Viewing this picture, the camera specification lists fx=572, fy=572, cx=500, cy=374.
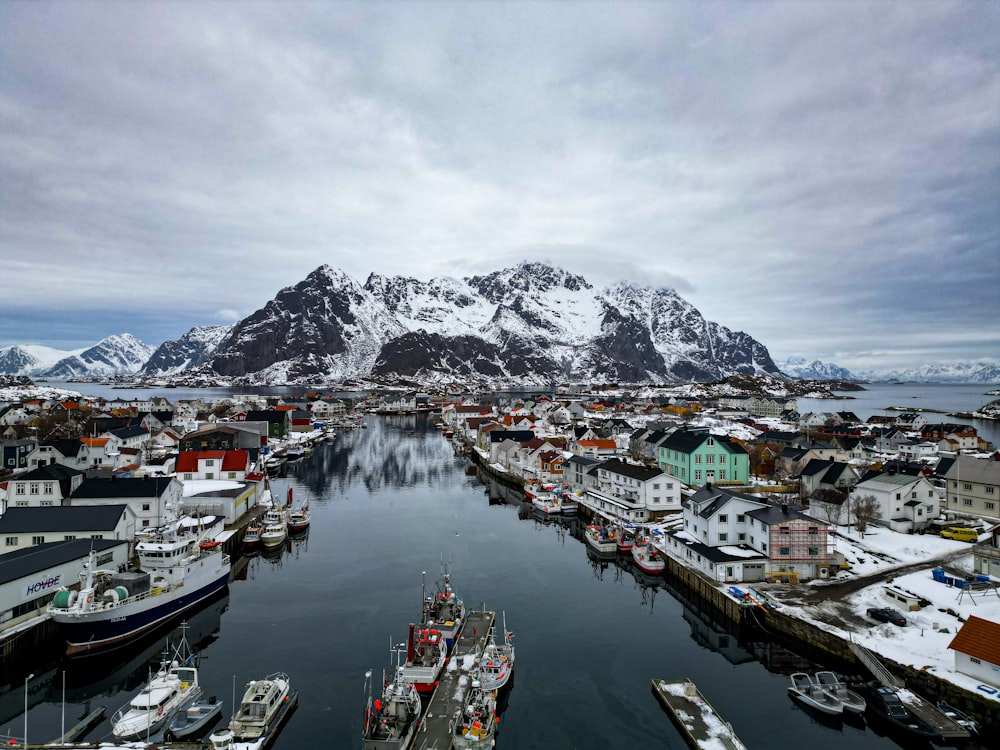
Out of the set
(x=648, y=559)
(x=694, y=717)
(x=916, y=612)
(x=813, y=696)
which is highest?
(x=916, y=612)

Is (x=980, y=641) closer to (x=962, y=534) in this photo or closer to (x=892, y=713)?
(x=892, y=713)

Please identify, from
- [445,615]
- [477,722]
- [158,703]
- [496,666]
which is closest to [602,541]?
[445,615]

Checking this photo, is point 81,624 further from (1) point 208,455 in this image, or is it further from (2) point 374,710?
(1) point 208,455

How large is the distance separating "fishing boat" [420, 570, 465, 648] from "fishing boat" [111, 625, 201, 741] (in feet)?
25.9

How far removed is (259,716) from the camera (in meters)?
16.6

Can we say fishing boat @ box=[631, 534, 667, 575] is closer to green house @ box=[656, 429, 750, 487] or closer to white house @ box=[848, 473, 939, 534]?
white house @ box=[848, 473, 939, 534]

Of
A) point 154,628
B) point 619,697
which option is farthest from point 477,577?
point 154,628

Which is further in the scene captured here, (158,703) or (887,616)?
(887,616)

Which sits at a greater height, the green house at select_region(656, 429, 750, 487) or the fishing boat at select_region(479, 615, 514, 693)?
the green house at select_region(656, 429, 750, 487)

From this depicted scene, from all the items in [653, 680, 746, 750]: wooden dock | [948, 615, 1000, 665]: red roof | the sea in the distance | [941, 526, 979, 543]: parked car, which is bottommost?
the sea in the distance

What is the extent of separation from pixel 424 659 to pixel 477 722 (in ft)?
12.9

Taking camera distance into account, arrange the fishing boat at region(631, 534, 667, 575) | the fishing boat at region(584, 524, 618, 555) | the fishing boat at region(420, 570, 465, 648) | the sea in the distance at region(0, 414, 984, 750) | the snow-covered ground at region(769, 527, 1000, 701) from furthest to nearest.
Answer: the fishing boat at region(584, 524, 618, 555) → the fishing boat at region(631, 534, 667, 575) → the fishing boat at region(420, 570, 465, 648) → the snow-covered ground at region(769, 527, 1000, 701) → the sea in the distance at region(0, 414, 984, 750)

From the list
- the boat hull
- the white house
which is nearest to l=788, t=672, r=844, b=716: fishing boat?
the white house

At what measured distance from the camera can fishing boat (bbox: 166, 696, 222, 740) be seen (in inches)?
631
